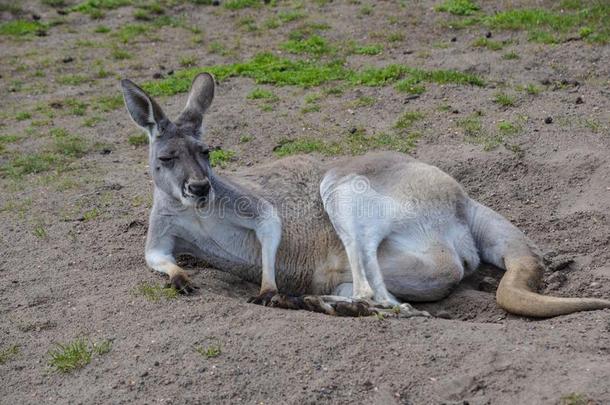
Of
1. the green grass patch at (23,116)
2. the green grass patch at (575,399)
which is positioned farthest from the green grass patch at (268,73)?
the green grass patch at (575,399)

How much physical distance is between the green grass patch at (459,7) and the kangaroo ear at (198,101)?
19.6 feet

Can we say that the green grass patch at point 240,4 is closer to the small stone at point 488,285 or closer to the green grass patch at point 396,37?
the green grass patch at point 396,37

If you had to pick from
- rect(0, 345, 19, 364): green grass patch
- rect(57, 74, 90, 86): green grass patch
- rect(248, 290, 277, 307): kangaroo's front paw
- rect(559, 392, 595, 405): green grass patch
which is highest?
rect(559, 392, 595, 405): green grass patch

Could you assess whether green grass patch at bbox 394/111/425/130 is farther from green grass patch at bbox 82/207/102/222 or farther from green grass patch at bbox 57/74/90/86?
green grass patch at bbox 57/74/90/86

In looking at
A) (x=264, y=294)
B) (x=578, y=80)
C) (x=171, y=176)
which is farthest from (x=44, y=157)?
(x=578, y=80)

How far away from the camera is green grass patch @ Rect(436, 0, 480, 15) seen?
37.3 ft

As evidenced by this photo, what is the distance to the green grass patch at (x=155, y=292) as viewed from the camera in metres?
5.35

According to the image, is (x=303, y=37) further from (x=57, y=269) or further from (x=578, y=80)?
(x=57, y=269)

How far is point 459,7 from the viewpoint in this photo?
11.4m

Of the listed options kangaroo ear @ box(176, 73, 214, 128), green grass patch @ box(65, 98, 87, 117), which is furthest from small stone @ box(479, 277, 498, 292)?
green grass patch @ box(65, 98, 87, 117)

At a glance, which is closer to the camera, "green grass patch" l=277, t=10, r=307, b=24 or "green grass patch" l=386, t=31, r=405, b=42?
"green grass patch" l=386, t=31, r=405, b=42

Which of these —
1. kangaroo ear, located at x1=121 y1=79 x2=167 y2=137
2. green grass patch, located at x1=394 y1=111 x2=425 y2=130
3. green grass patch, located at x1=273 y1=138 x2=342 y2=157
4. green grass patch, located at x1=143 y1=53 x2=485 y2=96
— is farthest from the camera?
green grass patch, located at x1=143 y1=53 x2=485 y2=96

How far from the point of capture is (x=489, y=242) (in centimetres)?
571

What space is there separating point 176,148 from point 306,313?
5.01 feet
